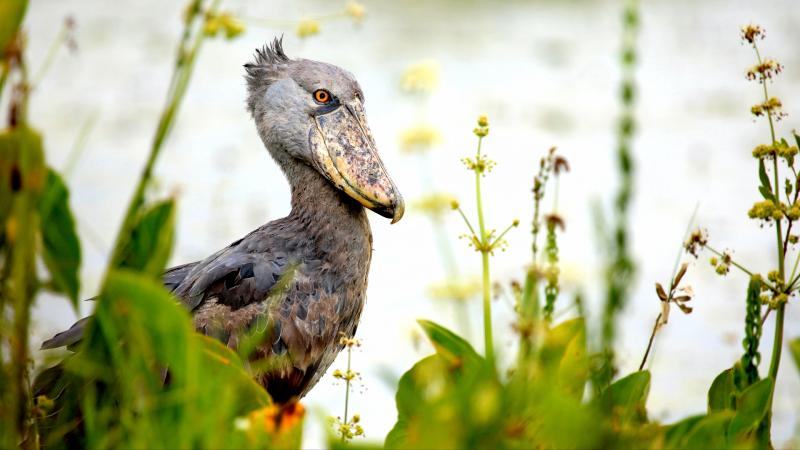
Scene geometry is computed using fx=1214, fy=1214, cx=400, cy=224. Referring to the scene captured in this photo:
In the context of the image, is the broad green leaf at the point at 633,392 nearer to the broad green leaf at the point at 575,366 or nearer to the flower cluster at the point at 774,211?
the broad green leaf at the point at 575,366

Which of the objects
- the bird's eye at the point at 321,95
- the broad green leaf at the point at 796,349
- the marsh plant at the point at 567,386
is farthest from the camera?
the bird's eye at the point at 321,95

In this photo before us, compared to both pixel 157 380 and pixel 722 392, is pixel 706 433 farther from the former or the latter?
pixel 157 380

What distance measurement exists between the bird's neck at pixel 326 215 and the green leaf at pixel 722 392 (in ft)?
4.91

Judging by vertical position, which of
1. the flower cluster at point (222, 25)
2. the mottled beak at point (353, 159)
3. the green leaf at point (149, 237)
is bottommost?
the green leaf at point (149, 237)

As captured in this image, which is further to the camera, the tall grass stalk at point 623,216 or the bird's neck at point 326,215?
the bird's neck at point 326,215

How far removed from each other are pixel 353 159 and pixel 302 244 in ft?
0.98

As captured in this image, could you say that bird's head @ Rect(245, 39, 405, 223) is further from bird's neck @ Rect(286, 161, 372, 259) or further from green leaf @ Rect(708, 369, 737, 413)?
green leaf @ Rect(708, 369, 737, 413)

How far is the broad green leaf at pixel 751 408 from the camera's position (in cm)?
214

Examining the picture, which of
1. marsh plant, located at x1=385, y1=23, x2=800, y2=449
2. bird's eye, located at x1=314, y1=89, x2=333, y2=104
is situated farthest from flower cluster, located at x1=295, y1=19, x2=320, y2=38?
bird's eye, located at x1=314, y1=89, x2=333, y2=104

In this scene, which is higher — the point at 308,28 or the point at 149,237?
the point at 308,28

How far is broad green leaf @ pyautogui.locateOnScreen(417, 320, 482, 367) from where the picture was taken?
2146 mm

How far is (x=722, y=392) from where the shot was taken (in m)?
2.39

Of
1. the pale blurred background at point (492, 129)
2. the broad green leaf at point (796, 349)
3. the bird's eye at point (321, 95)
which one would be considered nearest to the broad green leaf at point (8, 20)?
the broad green leaf at point (796, 349)

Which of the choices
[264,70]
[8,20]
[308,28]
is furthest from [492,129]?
[8,20]
